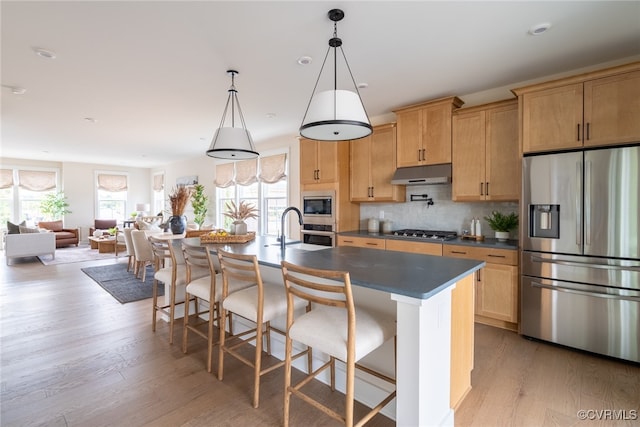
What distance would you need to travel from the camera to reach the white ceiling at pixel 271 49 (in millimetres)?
2105

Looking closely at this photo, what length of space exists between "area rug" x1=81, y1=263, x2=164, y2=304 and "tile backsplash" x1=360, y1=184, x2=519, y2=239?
11.8 ft

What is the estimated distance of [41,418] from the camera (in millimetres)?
1863

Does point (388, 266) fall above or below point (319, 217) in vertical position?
below

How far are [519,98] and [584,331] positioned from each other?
2.19 metres

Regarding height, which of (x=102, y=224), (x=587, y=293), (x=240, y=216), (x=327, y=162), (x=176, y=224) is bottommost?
(x=587, y=293)

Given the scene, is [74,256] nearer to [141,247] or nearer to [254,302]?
[141,247]

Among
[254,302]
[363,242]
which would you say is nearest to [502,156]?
[363,242]

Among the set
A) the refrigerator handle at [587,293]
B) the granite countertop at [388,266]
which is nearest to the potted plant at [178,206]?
the granite countertop at [388,266]

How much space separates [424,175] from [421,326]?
104 inches

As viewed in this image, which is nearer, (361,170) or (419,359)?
(419,359)

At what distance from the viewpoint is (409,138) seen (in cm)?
391

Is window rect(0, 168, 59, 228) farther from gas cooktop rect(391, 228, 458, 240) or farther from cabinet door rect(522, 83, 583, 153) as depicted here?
cabinet door rect(522, 83, 583, 153)

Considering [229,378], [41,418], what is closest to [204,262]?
[229,378]

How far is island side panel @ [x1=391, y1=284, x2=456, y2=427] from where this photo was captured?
1.43 meters
